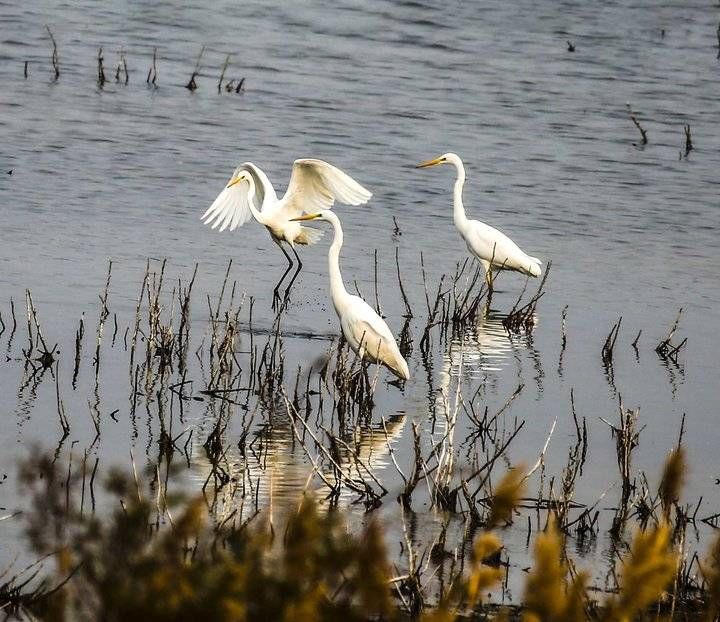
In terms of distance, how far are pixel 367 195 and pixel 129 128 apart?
17.9ft

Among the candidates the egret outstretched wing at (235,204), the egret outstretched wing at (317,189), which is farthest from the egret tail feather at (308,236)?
the egret outstretched wing at (235,204)

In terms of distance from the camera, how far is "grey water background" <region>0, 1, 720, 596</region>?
6980 millimetres

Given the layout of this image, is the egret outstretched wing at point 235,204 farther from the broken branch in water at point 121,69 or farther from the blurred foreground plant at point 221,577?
the blurred foreground plant at point 221,577

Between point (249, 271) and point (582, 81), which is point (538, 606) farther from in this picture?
point (582, 81)

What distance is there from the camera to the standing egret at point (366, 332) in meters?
7.01

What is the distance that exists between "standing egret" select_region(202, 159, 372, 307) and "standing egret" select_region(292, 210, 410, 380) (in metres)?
2.59

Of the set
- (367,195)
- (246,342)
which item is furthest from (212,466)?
(367,195)

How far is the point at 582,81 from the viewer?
19.2 metres

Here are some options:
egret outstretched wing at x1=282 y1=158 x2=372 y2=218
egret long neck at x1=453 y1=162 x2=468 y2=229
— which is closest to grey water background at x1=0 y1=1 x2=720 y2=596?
egret long neck at x1=453 y1=162 x2=468 y2=229

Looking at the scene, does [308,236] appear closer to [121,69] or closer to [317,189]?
[317,189]

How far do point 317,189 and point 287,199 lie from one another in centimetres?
25

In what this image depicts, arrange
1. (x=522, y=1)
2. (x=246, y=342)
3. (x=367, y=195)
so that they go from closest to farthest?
(x=246, y=342) → (x=367, y=195) → (x=522, y=1)

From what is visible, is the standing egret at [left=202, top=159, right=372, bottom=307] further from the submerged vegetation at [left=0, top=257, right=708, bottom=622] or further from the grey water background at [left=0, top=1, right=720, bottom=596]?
the submerged vegetation at [left=0, top=257, right=708, bottom=622]

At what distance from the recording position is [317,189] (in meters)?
10.5
